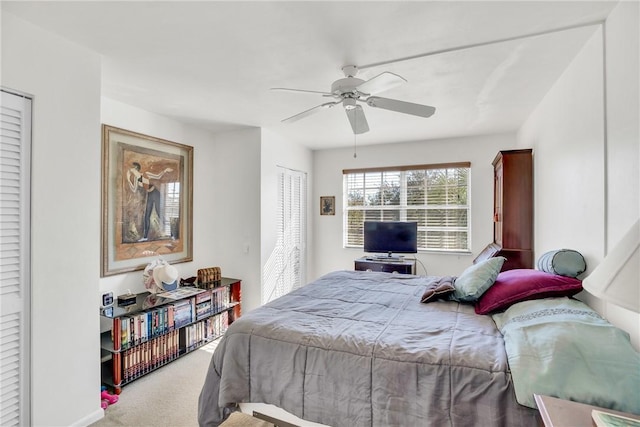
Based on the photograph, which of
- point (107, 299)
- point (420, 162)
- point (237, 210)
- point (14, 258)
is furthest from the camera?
point (420, 162)

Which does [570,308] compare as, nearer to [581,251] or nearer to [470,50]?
[581,251]

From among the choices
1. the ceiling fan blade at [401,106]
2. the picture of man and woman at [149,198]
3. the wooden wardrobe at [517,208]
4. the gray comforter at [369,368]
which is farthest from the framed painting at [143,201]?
the wooden wardrobe at [517,208]

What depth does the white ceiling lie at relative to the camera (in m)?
1.73

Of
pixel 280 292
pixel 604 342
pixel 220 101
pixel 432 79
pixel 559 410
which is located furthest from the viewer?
pixel 280 292

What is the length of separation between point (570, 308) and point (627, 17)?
1.50 metres

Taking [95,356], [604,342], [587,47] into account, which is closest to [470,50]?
[587,47]

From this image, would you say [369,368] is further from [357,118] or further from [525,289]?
[357,118]

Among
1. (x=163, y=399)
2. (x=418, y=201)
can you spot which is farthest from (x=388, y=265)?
(x=163, y=399)

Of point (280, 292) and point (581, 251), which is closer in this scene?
point (581, 251)

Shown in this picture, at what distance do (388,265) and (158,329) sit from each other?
2.90 meters

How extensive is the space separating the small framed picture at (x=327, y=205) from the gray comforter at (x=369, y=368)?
3259mm

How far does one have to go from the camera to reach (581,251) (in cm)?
210

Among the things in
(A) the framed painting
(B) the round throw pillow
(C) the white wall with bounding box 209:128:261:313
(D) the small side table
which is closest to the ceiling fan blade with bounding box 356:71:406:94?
(B) the round throw pillow

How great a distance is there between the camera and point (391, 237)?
4.74 meters
